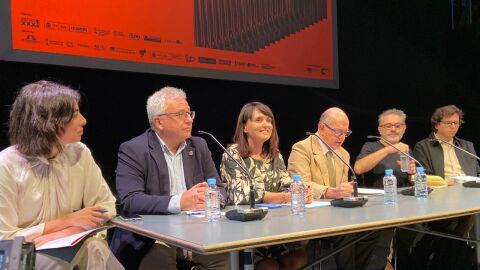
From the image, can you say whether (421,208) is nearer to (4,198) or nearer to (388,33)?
(4,198)

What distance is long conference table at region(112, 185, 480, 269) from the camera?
148 centimetres

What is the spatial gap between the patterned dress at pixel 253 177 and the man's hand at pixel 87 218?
2.65ft

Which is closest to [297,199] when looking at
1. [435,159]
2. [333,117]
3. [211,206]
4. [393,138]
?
[211,206]

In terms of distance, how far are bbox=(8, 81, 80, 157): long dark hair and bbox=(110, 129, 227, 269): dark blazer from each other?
38 cm

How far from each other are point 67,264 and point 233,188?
106 centimetres

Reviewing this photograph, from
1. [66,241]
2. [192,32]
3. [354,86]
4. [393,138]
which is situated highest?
[192,32]

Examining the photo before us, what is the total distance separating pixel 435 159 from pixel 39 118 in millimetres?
3040

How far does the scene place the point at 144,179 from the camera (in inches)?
89.9

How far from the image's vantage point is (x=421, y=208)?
2150mm

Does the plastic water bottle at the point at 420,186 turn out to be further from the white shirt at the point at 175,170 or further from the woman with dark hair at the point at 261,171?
the white shirt at the point at 175,170

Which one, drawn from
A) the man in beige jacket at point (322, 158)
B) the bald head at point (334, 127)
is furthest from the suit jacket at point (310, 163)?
the bald head at point (334, 127)

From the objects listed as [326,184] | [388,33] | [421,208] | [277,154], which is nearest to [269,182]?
[277,154]

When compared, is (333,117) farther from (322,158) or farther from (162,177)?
(162,177)

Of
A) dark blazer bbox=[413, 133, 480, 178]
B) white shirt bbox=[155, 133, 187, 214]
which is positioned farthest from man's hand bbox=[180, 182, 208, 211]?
dark blazer bbox=[413, 133, 480, 178]
